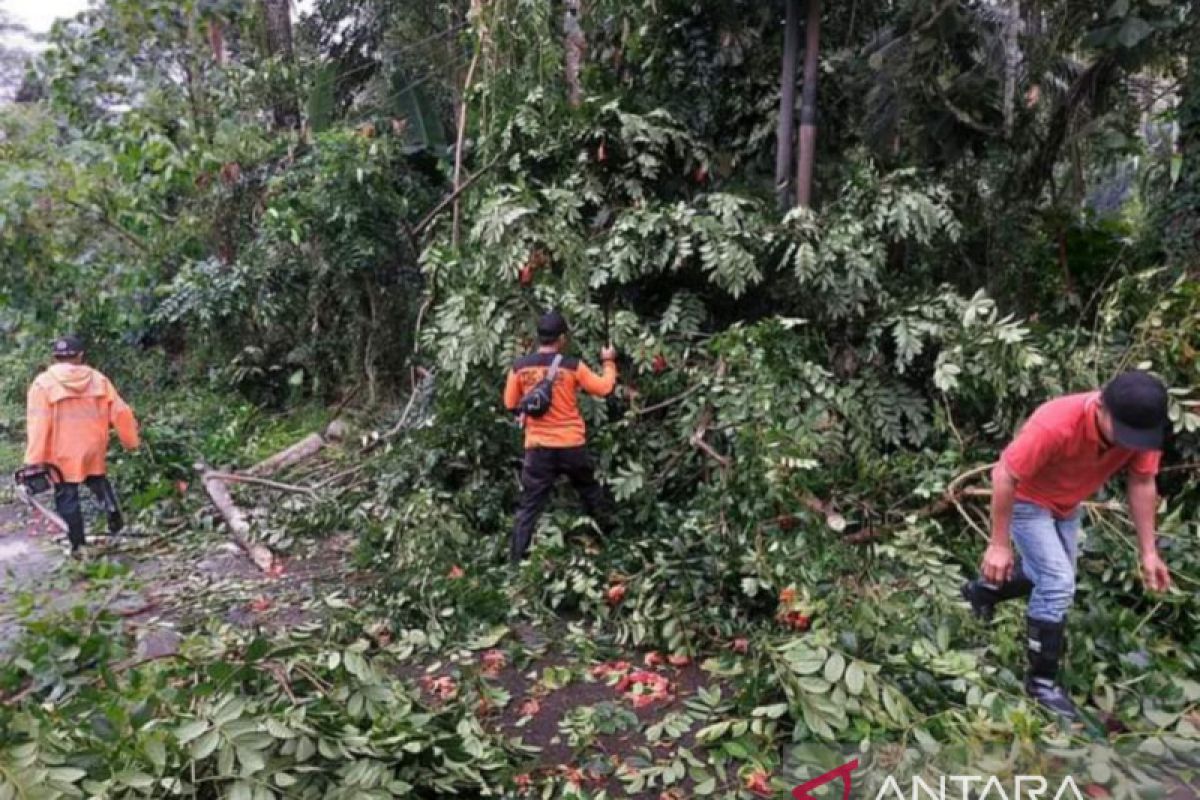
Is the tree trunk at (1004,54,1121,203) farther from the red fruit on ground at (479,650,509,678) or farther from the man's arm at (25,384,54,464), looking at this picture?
the man's arm at (25,384,54,464)

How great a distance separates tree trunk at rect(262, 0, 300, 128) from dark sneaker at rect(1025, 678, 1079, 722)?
10665 millimetres

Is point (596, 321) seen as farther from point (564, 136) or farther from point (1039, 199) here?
point (1039, 199)

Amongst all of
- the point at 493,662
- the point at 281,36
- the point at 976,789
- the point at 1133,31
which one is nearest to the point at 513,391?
the point at 493,662

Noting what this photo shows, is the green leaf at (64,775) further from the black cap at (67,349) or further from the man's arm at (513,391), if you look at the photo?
the black cap at (67,349)

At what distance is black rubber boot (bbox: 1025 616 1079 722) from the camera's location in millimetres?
3309

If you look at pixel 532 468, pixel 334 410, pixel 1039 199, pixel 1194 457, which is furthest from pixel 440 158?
pixel 1194 457

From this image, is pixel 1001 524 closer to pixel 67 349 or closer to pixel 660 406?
pixel 660 406

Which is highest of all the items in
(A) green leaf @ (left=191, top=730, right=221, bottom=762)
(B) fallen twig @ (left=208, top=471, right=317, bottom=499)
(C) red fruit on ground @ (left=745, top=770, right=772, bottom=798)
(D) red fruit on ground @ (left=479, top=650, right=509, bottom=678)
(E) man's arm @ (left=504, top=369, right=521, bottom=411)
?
(E) man's arm @ (left=504, top=369, right=521, bottom=411)

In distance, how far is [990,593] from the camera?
140 inches

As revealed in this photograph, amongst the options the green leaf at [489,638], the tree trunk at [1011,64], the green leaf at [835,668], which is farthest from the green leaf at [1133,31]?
the green leaf at [489,638]

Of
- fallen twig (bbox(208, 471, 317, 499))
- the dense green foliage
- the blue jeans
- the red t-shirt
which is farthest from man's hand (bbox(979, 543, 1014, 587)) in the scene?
fallen twig (bbox(208, 471, 317, 499))

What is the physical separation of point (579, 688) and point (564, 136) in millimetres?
4345

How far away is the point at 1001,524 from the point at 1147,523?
604 millimetres

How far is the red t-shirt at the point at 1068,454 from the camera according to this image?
3.03 meters
